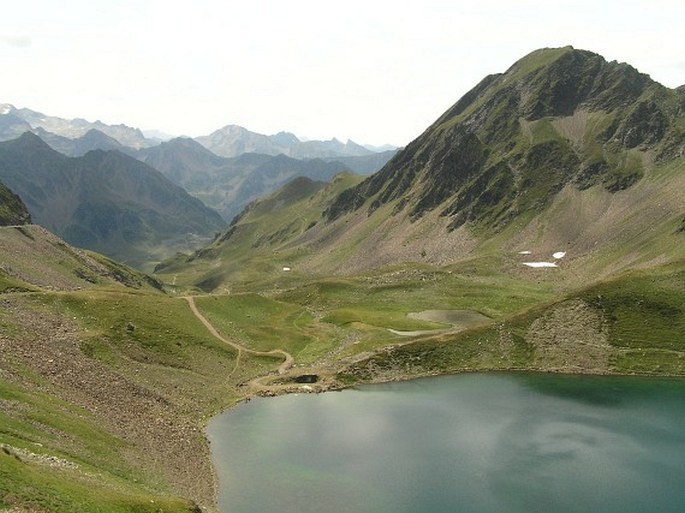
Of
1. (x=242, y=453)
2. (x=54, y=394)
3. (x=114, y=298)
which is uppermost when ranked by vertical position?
(x=114, y=298)

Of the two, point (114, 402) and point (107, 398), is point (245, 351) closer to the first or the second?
A: point (114, 402)

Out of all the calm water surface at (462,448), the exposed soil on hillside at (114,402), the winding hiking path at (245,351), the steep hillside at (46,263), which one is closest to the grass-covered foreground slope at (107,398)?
the exposed soil on hillside at (114,402)

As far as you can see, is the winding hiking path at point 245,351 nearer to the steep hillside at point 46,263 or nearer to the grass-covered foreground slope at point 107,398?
the grass-covered foreground slope at point 107,398

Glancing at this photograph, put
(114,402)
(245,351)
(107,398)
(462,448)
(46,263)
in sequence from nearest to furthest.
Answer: (462,448) → (114,402) → (107,398) → (245,351) → (46,263)

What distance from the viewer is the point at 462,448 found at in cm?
7431

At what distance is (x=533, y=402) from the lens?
9106 cm

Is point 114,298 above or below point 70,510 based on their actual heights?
above

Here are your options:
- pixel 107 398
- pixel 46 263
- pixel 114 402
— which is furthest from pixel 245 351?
pixel 46 263

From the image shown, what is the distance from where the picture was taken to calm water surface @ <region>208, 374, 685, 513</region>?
61.2 meters

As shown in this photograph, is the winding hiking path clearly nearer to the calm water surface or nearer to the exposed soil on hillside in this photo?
the calm water surface

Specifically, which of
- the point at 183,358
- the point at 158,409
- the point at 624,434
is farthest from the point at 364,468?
the point at 183,358

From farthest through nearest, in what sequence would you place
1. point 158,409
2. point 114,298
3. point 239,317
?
1. point 239,317
2. point 114,298
3. point 158,409

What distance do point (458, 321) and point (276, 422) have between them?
6351 centimetres

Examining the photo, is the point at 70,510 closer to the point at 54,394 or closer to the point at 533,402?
the point at 54,394
